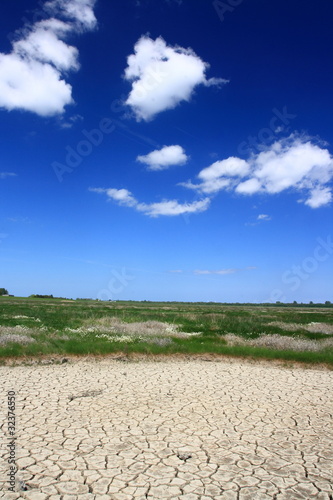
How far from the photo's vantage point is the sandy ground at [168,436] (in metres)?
5.47

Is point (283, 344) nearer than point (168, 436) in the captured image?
No

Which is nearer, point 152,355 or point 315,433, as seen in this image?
point 315,433

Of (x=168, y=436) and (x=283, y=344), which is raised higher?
(x=283, y=344)

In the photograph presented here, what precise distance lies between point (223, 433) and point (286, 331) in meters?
21.4

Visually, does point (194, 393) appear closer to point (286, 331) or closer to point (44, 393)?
point (44, 393)

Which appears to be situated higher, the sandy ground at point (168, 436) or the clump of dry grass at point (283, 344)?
the clump of dry grass at point (283, 344)

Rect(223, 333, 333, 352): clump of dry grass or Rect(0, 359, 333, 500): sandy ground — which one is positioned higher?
Rect(223, 333, 333, 352): clump of dry grass

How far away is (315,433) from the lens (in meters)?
7.70

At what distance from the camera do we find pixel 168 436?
730 cm

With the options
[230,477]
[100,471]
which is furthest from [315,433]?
[100,471]

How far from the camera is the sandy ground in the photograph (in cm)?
547

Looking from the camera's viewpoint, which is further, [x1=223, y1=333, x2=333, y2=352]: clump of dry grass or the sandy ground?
[x1=223, y1=333, x2=333, y2=352]: clump of dry grass

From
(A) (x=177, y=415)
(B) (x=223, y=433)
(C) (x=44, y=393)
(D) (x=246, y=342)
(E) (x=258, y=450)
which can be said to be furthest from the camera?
(D) (x=246, y=342)

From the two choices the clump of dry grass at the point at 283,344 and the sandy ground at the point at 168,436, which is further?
the clump of dry grass at the point at 283,344
